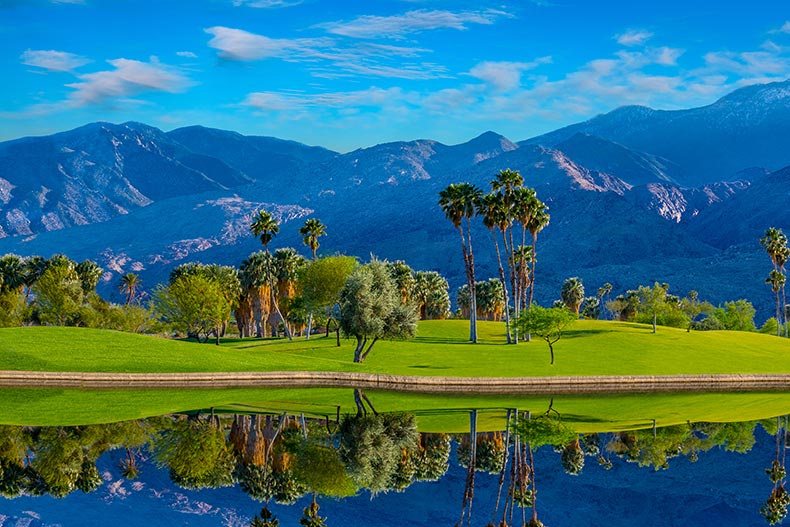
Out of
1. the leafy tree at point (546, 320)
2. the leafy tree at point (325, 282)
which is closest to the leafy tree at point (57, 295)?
the leafy tree at point (325, 282)

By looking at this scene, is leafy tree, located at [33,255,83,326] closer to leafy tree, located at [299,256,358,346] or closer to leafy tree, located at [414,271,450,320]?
leafy tree, located at [299,256,358,346]

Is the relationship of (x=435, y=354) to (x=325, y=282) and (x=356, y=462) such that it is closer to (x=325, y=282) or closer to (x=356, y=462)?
(x=325, y=282)

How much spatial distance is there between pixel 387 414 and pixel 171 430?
15.9m

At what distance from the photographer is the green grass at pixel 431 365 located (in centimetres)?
6303

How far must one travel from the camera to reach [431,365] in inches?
3538

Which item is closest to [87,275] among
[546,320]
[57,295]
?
[57,295]

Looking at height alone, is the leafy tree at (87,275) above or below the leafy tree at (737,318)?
above

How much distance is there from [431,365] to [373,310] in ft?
30.6

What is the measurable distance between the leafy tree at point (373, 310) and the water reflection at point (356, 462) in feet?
85.0

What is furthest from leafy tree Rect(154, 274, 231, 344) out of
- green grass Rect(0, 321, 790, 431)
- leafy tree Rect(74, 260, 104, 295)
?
leafy tree Rect(74, 260, 104, 295)

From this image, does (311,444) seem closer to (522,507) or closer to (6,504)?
(522,507)

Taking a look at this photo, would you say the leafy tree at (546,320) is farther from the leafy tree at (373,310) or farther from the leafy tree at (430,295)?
the leafy tree at (430,295)

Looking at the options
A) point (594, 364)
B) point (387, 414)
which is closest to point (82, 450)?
point (387, 414)

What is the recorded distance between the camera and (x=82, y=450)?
47.2 m
